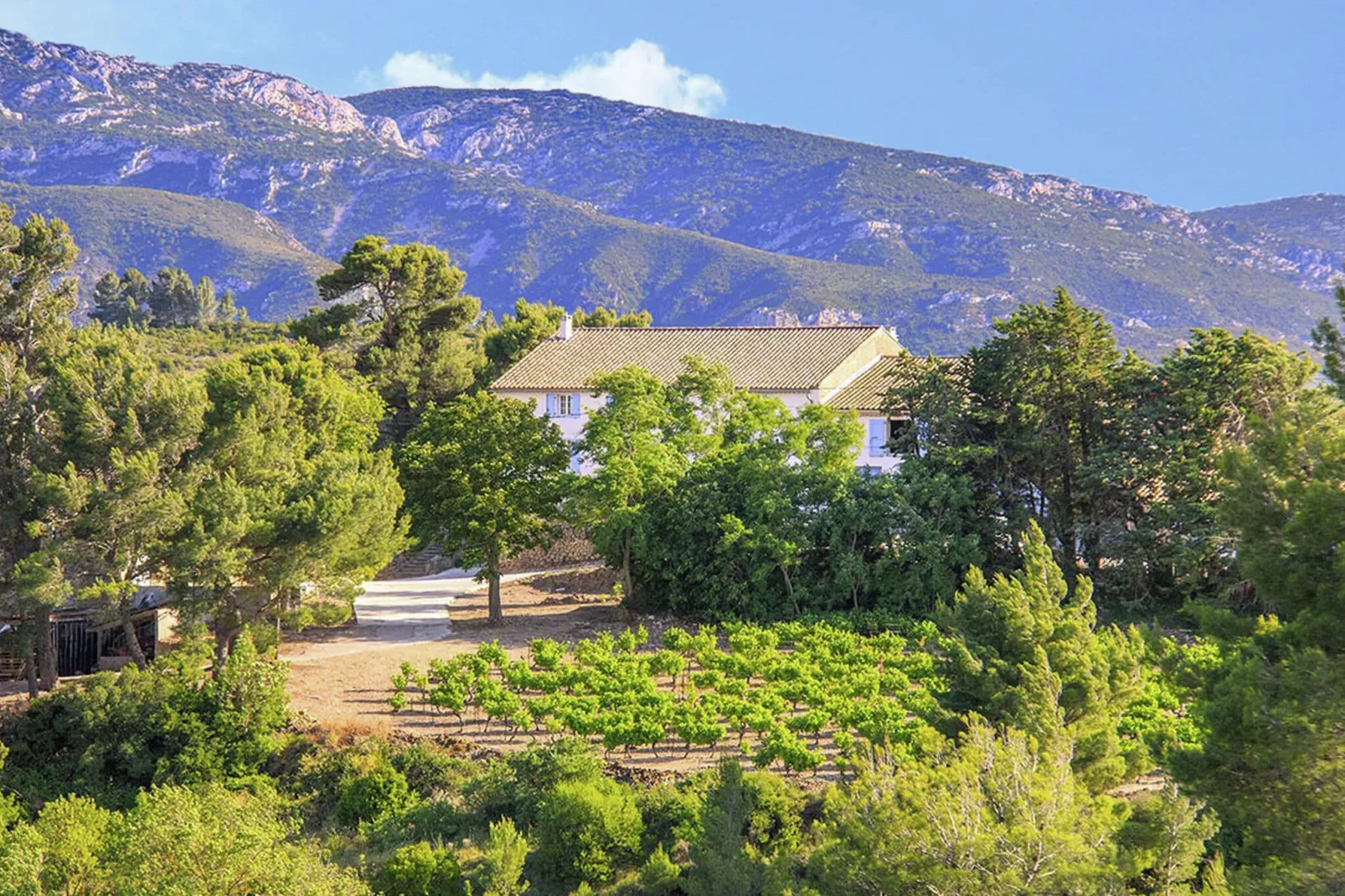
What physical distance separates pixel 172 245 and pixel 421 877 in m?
129

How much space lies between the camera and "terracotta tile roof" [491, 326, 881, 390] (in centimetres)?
4712

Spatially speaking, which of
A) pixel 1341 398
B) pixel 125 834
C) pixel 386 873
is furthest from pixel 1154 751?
pixel 125 834

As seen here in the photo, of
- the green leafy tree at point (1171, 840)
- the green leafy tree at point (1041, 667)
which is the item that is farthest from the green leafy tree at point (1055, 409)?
the green leafy tree at point (1171, 840)

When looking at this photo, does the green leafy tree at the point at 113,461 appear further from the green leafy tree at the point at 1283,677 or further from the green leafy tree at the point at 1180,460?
the green leafy tree at the point at 1180,460

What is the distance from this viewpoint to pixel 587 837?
20.6 metres

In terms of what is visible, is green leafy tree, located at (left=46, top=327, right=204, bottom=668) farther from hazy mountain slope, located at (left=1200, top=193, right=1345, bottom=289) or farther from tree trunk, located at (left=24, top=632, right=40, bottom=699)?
hazy mountain slope, located at (left=1200, top=193, right=1345, bottom=289)

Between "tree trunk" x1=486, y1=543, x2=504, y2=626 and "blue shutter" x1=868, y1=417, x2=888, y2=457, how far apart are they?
14.1 meters

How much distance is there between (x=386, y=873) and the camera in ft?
64.4

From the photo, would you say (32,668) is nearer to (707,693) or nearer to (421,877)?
(421,877)

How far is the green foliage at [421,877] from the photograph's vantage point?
1933 cm

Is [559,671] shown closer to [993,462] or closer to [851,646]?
[851,646]

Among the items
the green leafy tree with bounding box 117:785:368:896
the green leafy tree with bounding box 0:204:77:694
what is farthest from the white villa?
the green leafy tree with bounding box 117:785:368:896

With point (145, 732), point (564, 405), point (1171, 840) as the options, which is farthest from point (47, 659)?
point (1171, 840)

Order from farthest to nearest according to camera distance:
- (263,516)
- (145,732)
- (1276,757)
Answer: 1. (263,516)
2. (145,732)
3. (1276,757)
